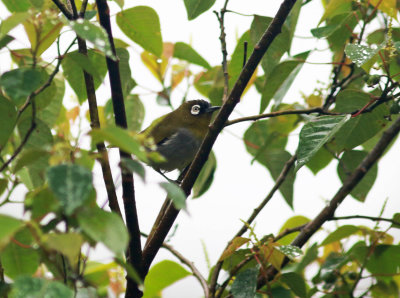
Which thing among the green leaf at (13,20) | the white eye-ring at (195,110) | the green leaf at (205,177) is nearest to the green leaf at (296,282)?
the green leaf at (205,177)

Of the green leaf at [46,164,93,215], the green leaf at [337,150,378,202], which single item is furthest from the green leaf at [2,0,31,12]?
the green leaf at [337,150,378,202]

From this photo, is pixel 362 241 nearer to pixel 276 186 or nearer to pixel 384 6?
pixel 276 186

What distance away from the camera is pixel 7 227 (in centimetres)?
68

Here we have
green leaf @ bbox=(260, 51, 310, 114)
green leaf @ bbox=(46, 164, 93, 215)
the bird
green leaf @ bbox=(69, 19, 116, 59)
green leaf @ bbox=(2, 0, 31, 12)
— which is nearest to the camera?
green leaf @ bbox=(46, 164, 93, 215)

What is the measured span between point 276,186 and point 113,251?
46.8 inches

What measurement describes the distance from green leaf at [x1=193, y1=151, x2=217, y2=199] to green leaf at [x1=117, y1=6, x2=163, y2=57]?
21.0 inches

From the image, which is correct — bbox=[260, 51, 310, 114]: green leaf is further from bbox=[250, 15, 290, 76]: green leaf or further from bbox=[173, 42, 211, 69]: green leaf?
bbox=[173, 42, 211, 69]: green leaf

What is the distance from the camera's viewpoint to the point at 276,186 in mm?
1778

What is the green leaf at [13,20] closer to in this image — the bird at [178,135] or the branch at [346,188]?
the branch at [346,188]

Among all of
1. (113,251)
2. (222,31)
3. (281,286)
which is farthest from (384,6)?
(113,251)

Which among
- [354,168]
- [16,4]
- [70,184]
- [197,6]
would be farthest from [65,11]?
[354,168]

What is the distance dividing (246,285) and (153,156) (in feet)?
2.18

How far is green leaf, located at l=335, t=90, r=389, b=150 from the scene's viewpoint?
1505 mm

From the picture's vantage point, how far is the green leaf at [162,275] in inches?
61.8
